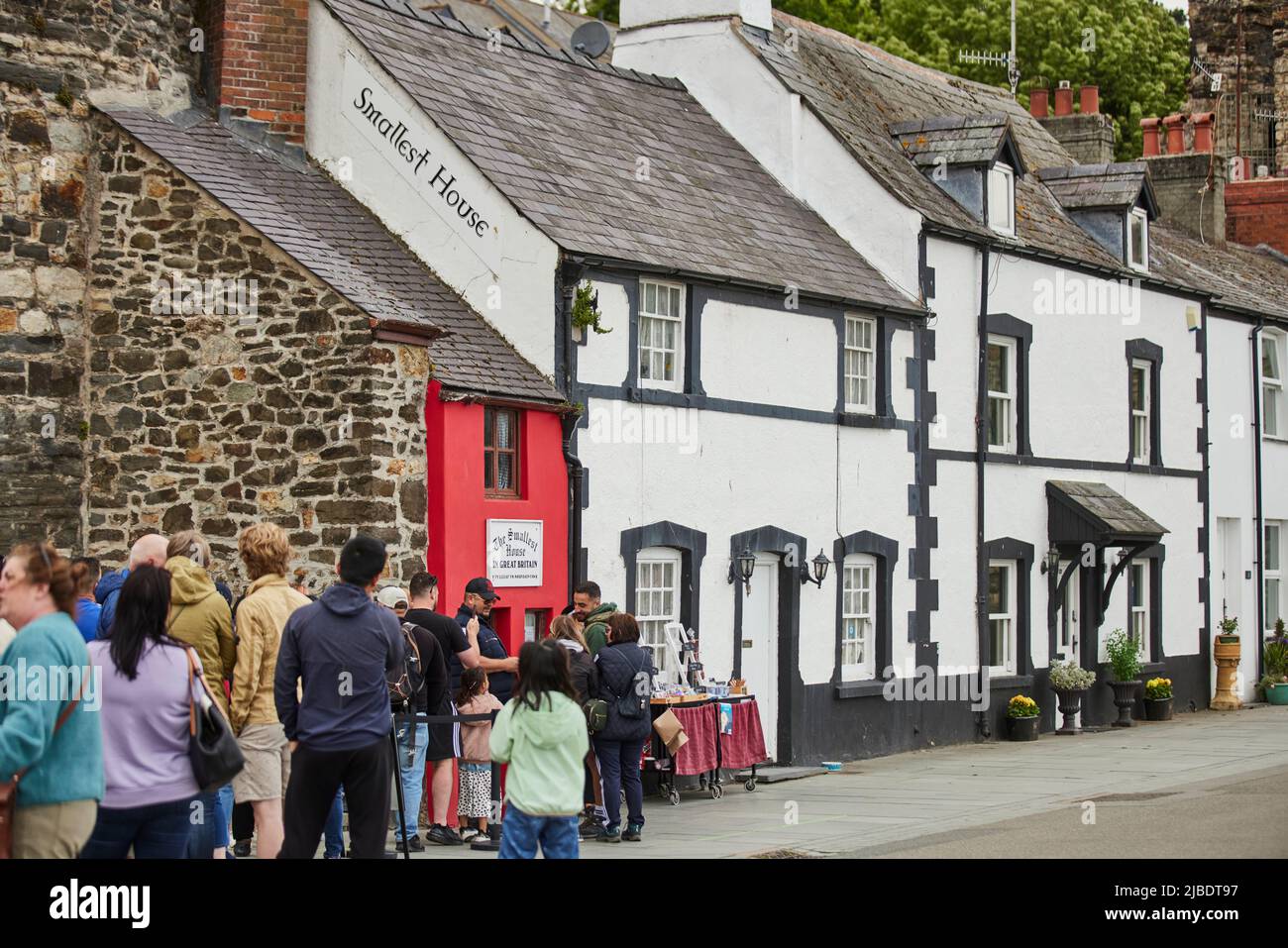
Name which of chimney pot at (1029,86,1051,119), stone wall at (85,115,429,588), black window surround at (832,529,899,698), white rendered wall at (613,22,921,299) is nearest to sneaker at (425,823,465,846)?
stone wall at (85,115,429,588)

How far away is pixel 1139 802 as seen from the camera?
16.5 meters

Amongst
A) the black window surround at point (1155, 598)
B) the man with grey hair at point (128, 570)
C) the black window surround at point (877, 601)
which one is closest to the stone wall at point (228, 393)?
the man with grey hair at point (128, 570)

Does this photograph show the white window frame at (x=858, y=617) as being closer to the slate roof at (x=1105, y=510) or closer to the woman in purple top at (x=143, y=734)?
the slate roof at (x=1105, y=510)

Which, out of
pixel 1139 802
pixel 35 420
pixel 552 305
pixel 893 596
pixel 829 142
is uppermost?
pixel 829 142

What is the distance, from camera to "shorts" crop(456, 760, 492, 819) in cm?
1453

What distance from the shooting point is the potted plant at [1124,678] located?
1046 inches

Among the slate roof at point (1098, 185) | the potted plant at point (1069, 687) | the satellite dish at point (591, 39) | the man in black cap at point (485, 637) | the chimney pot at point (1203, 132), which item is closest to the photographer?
the man in black cap at point (485, 637)

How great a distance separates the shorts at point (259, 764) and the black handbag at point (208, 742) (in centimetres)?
211

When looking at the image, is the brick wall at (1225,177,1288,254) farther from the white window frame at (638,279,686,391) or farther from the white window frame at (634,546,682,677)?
the white window frame at (634,546,682,677)

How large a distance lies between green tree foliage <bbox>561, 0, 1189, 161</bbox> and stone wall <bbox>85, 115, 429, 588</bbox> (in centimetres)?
3367
